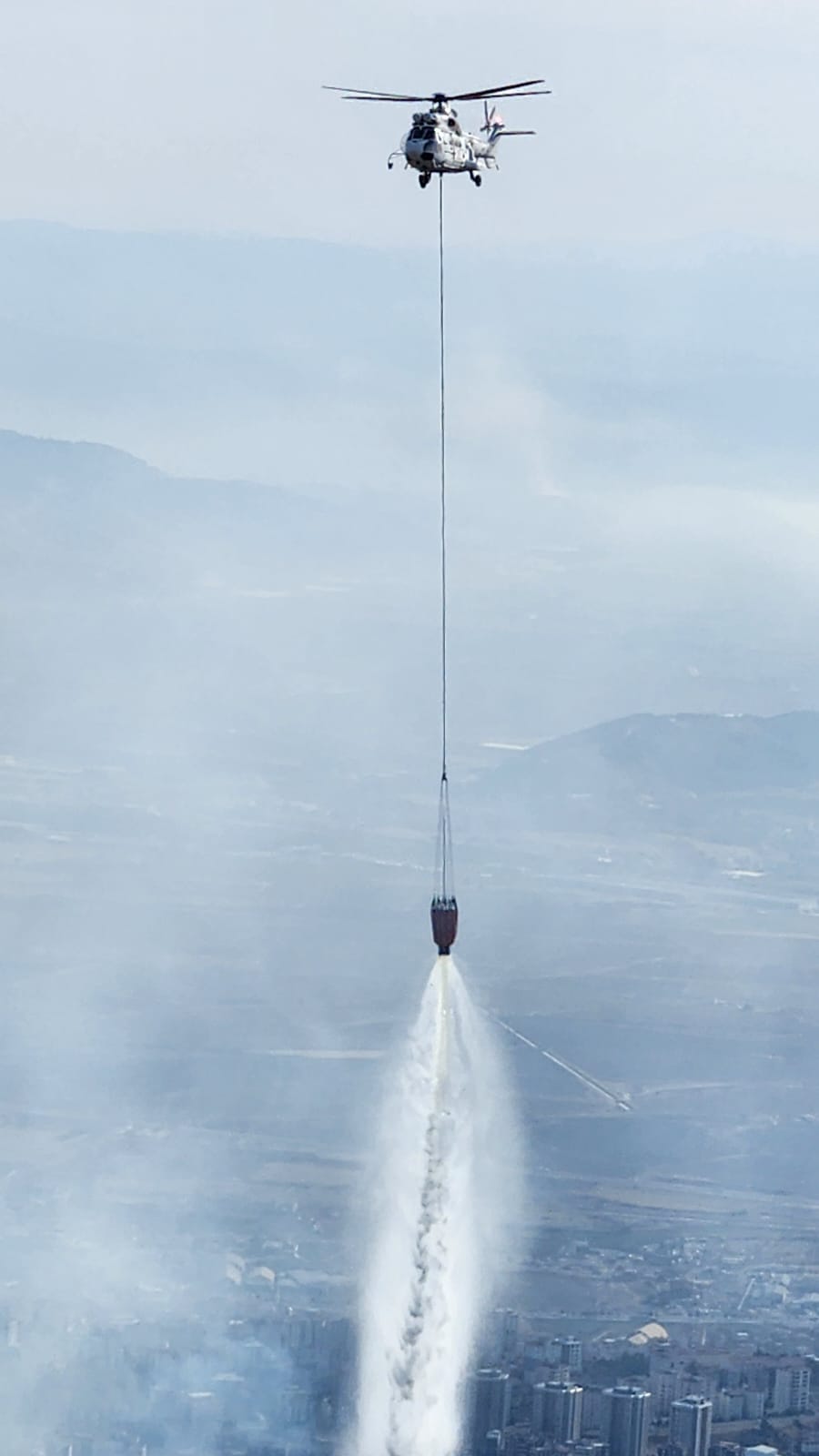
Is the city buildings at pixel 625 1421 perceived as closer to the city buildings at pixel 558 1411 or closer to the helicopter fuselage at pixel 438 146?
the city buildings at pixel 558 1411

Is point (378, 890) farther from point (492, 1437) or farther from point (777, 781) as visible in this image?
point (492, 1437)

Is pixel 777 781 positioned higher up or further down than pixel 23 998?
higher up

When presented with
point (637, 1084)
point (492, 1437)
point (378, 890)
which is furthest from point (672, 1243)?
point (378, 890)

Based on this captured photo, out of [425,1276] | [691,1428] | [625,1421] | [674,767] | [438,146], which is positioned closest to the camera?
[438,146]

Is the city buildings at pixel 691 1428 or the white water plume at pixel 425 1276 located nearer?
the white water plume at pixel 425 1276

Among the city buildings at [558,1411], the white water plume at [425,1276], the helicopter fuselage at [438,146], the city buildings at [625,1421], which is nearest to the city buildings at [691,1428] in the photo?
the city buildings at [625,1421]

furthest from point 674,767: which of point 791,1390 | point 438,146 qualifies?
point 438,146

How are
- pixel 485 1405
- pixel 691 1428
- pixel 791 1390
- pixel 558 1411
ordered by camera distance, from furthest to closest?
pixel 791 1390 → pixel 691 1428 → pixel 558 1411 → pixel 485 1405

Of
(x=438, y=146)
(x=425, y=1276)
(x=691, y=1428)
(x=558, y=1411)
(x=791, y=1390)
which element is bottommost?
(x=691, y=1428)

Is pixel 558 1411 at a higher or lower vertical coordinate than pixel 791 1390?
lower

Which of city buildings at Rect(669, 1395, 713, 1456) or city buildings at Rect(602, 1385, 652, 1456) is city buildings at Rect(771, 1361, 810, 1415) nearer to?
city buildings at Rect(669, 1395, 713, 1456)

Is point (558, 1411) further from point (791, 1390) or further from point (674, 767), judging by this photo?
point (674, 767)
